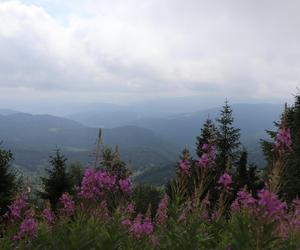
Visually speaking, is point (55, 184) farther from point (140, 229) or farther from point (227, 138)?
point (140, 229)

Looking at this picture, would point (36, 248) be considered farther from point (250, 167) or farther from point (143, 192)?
point (143, 192)

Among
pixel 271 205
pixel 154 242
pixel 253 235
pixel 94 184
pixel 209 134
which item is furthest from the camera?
pixel 209 134

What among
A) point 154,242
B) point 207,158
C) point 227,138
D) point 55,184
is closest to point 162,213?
point 154,242

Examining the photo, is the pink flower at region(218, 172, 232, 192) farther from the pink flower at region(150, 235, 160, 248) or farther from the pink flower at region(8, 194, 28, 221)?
the pink flower at region(8, 194, 28, 221)

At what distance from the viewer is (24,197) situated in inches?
321

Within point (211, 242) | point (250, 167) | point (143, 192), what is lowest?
point (143, 192)

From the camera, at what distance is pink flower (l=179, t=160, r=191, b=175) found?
7.20m

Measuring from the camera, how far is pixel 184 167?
23.6ft

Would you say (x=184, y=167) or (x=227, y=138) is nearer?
(x=184, y=167)

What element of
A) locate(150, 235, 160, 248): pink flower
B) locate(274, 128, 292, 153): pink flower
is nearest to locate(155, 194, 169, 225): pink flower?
locate(150, 235, 160, 248): pink flower

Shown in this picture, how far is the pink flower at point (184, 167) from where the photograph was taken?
7196mm

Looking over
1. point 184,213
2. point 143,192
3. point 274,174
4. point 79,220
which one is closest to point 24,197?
point 79,220

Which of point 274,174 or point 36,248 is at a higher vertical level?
point 274,174

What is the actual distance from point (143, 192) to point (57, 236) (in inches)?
3301
